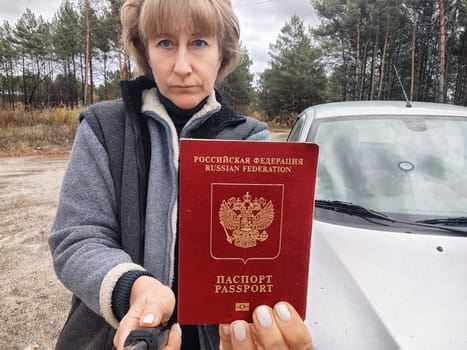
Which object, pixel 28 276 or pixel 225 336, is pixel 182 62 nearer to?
pixel 225 336

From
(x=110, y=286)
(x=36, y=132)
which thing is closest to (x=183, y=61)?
(x=110, y=286)

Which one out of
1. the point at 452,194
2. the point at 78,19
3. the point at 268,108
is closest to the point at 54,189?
the point at 452,194

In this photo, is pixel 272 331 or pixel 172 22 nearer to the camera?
pixel 272 331

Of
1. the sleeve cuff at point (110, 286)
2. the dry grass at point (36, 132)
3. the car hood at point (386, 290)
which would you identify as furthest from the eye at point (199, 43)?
the dry grass at point (36, 132)

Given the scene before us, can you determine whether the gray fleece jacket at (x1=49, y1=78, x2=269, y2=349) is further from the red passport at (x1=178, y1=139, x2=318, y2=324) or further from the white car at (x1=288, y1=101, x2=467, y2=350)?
the white car at (x1=288, y1=101, x2=467, y2=350)

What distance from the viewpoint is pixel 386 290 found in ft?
4.78

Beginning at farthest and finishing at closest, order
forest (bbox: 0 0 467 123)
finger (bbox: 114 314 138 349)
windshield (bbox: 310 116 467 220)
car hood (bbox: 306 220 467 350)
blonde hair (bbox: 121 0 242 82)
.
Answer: forest (bbox: 0 0 467 123) → windshield (bbox: 310 116 467 220) → car hood (bbox: 306 220 467 350) → blonde hair (bbox: 121 0 242 82) → finger (bbox: 114 314 138 349)

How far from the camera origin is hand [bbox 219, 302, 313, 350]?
737 millimetres

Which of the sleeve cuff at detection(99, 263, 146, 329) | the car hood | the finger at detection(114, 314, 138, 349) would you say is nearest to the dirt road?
the car hood

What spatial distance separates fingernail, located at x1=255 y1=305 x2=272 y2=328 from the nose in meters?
0.58

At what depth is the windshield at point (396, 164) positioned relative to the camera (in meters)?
1.96

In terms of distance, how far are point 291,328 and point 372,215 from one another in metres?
1.27

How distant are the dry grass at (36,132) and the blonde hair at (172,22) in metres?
12.9

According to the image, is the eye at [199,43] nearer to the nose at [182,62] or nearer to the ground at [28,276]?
the nose at [182,62]
